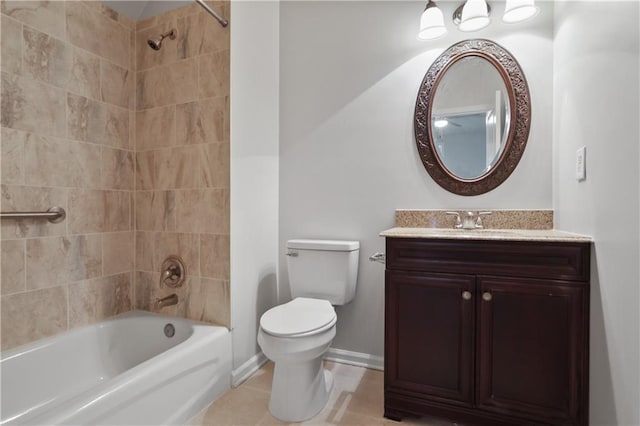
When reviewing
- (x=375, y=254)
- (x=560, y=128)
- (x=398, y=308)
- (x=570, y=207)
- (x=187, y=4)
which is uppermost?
(x=187, y=4)

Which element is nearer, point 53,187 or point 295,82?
point 53,187

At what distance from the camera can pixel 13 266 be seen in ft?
4.82

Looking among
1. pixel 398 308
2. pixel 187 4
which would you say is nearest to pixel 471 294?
pixel 398 308

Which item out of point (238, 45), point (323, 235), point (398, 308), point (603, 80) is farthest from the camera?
point (323, 235)

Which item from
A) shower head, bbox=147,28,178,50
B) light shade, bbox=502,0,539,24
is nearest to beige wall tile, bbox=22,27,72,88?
shower head, bbox=147,28,178,50

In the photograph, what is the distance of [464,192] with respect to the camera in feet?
6.00

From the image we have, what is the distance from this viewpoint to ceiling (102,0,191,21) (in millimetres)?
1911

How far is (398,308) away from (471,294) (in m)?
0.32

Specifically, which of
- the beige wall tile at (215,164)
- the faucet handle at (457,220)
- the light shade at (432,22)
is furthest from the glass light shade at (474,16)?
the beige wall tile at (215,164)

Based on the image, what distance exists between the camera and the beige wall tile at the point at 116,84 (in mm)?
1859

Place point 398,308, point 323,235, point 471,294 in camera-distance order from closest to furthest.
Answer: point 471,294 → point 398,308 → point 323,235

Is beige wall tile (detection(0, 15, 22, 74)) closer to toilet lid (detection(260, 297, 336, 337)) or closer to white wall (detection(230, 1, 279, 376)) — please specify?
white wall (detection(230, 1, 279, 376))

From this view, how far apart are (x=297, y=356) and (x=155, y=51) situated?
6.37 ft

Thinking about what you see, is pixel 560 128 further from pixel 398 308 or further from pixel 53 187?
pixel 53 187
